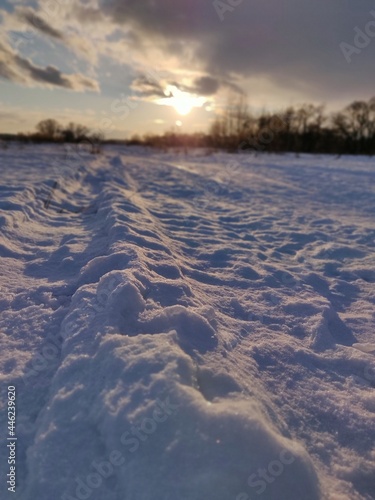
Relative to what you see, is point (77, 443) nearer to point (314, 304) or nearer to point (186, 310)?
point (186, 310)

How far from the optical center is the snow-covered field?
147 centimetres

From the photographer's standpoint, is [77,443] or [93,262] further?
[93,262]

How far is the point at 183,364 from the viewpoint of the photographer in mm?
1823

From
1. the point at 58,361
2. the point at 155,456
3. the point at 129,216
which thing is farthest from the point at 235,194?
the point at 155,456

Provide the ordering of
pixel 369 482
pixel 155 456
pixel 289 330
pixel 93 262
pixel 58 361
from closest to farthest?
pixel 155 456, pixel 369 482, pixel 58 361, pixel 289 330, pixel 93 262

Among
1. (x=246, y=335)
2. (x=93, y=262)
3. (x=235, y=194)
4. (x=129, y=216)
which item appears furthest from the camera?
(x=235, y=194)

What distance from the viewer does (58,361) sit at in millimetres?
2127

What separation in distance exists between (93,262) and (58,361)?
1.20m

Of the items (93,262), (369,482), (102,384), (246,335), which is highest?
(93,262)

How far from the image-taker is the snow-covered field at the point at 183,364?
147 cm

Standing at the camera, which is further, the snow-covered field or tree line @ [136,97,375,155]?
tree line @ [136,97,375,155]

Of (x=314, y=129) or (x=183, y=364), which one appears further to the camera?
(x=314, y=129)

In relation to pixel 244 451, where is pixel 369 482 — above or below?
below

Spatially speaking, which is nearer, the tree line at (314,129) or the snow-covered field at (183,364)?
the snow-covered field at (183,364)
